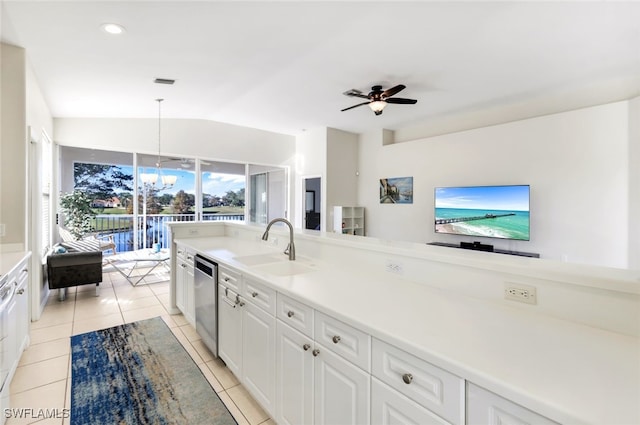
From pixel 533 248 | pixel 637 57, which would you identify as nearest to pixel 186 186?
pixel 533 248

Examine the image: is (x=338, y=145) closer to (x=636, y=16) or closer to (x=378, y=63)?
(x=378, y=63)

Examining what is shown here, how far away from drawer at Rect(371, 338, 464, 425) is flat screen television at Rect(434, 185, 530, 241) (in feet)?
14.3

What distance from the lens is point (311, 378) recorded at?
1395 mm

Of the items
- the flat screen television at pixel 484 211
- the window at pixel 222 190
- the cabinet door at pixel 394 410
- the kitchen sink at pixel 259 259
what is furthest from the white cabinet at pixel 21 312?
the flat screen television at pixel 484 211

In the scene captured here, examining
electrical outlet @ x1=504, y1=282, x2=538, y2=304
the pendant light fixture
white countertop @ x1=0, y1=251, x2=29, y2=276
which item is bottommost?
white countertop @ x1=0, y1=251, x2=29, y2=276

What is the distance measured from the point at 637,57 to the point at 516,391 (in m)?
4.59

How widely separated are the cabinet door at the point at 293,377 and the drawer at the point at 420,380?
431 millimetres

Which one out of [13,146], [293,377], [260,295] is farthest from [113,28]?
[293,377]

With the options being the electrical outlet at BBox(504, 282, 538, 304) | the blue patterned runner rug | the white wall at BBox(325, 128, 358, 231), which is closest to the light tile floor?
the blue patterned runner rug

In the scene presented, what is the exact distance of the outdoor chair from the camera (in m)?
4.30

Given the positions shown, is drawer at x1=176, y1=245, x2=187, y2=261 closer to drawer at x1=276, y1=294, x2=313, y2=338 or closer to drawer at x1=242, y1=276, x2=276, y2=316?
drawer at x1=242, y1=276, x2=276, y2=316

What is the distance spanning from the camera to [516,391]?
729 millimetres

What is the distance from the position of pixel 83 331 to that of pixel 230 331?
2.13 metres

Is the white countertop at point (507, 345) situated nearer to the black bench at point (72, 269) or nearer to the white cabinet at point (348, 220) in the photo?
the black bench at point (72, 269)
